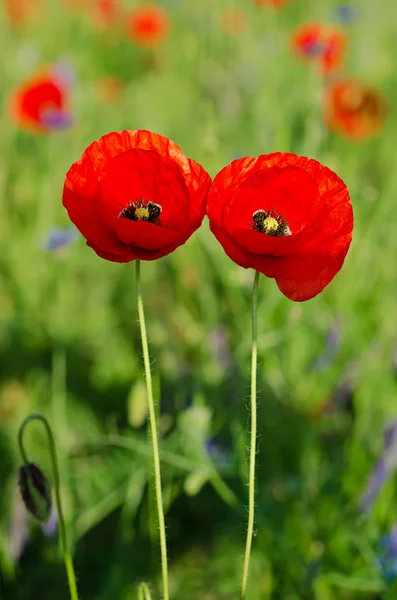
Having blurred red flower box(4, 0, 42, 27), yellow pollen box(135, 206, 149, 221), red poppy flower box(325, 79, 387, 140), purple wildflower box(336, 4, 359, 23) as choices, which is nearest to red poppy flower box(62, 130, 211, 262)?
yellow pollen box(135, 206, 149, 221)

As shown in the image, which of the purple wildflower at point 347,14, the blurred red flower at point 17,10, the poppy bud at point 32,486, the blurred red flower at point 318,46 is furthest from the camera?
the blurred red flower at point 17,10

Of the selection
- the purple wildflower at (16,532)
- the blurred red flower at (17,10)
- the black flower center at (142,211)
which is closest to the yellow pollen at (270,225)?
the black flower center at (142,211)

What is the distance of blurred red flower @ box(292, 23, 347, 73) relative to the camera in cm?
182

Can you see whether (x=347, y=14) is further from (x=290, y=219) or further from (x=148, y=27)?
(x=290, y=219)

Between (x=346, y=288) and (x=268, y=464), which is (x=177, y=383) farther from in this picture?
(x=346, y=288)

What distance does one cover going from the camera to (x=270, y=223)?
77 cm

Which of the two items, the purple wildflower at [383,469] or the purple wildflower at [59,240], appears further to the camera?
the purple wildflower at [59,240]

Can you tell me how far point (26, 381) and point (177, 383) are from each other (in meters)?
0.44

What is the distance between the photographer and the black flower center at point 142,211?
0.77 m

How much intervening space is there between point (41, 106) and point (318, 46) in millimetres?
Result: 757

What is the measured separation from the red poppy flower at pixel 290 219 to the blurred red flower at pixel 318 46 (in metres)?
1.18

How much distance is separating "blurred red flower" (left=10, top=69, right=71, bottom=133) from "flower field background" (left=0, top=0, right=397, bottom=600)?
12mm

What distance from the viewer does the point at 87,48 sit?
406cm

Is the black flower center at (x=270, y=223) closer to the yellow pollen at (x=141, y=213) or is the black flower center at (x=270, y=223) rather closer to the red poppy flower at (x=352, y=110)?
the yellow pollen at (x=141, y=213)
